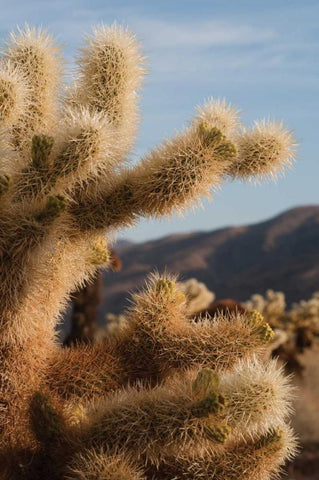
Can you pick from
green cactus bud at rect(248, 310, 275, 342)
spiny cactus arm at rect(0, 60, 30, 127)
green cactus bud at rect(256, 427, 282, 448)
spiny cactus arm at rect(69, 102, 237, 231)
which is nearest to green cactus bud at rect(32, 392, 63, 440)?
spiny cactus arm at rect(69, 102, 237, 231)

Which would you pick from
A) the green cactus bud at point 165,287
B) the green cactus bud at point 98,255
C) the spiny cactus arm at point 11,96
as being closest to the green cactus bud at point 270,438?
the green cactus bud at point 165,287

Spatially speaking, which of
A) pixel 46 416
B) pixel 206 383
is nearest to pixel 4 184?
pixel 46 416

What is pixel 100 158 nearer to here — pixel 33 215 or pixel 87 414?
pixel 33 215

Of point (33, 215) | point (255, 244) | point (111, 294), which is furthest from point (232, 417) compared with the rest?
point (255, 244)

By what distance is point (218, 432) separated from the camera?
2.74 meters

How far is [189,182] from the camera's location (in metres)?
2.93

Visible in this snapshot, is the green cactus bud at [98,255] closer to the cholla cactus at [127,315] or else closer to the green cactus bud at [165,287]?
the cholla cactus at [127,315]

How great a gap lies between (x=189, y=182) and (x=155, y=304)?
0.84 m

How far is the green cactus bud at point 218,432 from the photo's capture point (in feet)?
8.98

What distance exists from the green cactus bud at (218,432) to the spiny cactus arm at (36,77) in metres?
1.61

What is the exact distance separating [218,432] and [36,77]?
6.64 ft

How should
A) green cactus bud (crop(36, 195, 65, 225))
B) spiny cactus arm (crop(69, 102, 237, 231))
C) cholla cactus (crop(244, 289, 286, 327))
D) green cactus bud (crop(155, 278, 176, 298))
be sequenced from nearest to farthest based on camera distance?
green cactus bud (crop(36, 195, 65, 225)) < spiny cactus arm (crop(69, 102, 237, 231)) < green cactus bud (crop(155, 278, 176, 298)) < cholla cactus (crop(244, 289, 286, 327))

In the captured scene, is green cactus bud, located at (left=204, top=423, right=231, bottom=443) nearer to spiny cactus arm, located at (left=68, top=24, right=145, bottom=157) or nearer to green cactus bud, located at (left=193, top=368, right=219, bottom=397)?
green cactus bud, located at (left=193, top=368, right=219, bottom=397)

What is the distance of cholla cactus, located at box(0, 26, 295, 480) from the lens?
9.15 ft
